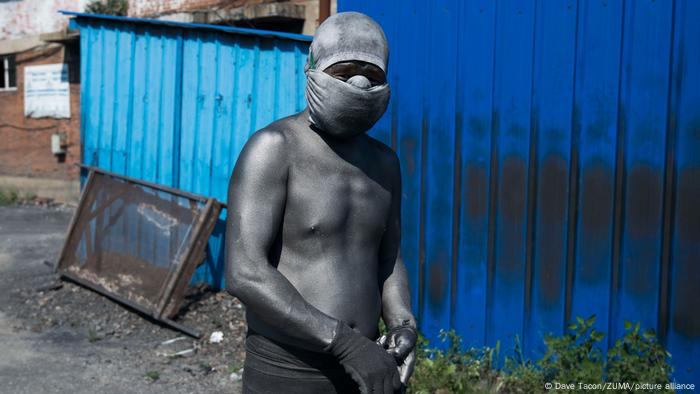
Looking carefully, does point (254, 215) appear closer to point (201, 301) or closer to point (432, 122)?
point (432, 122)

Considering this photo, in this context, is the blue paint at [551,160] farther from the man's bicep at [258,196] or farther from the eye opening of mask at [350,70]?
the man's bicep at [258,196]

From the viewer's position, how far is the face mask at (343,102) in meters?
2.27

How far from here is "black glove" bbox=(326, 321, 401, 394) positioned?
2.18m

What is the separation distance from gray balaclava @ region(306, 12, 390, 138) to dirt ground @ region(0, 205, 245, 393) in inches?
127

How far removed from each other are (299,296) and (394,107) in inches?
128

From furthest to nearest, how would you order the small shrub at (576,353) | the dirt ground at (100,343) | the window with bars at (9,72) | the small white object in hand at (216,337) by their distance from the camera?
1. the window with bars at (9,72)
2. the small white object in hand at (216,337)
3. the dirt ground at (100,343)
4. the small shrub at (576,353)

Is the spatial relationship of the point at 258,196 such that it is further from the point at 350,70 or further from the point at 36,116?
the point at 36,116

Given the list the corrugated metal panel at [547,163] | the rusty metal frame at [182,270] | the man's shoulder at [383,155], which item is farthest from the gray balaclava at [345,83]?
the rusty metal frame at [182,270]

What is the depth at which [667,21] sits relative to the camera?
4.29 meters

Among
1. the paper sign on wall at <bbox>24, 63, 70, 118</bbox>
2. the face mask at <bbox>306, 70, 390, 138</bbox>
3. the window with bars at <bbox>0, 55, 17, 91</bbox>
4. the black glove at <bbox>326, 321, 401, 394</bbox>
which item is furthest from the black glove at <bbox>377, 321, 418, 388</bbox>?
the window with bars at <bbox>0, 55, 17, 91</bbox>

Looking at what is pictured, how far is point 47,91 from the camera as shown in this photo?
1328 cm

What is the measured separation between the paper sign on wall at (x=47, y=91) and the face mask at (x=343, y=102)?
11.6 metres

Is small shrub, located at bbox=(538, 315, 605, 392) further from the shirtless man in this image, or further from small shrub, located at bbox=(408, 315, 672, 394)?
the shirtless man

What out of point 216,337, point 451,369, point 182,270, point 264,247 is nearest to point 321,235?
point 264,247
